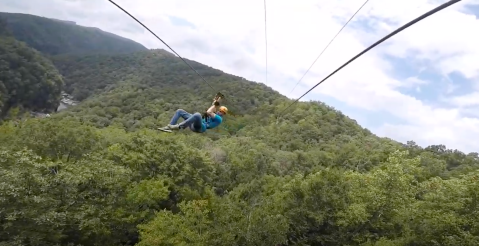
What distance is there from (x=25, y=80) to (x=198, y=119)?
263ft

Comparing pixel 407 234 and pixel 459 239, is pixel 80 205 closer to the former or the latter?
pixel 407 234

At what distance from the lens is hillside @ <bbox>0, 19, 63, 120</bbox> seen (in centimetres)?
7319

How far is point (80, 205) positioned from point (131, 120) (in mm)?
57053

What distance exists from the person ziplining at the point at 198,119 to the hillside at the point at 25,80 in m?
69.3

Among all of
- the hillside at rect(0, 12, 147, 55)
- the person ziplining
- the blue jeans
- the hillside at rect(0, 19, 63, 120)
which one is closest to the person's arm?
the person ziplining

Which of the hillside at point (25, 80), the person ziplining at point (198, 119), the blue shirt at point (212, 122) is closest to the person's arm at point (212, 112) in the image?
the person ziplining at point (198, 119)

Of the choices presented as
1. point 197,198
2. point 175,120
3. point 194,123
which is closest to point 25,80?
point 197,198

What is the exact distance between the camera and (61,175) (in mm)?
19188

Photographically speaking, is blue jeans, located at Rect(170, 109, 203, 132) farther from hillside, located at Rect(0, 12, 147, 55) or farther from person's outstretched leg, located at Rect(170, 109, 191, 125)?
hillside, located at Rect(0, 12, 147, 55)

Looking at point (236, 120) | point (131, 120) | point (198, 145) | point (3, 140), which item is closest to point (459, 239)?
point (236, 120)

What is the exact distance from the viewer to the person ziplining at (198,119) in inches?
384

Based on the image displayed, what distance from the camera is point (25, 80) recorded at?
77750 mm

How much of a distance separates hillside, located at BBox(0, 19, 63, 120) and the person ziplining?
69.3 metres

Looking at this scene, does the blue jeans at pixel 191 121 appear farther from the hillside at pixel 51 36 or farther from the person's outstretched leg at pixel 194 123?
the hillside at pixel 51 36
